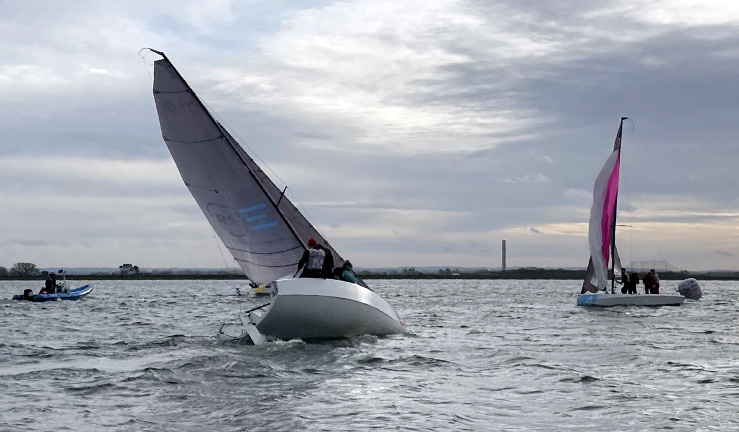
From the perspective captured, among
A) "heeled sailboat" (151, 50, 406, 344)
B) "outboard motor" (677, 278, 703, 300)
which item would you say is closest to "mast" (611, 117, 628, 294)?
"outboard motor" (677, 278, 703, 300)

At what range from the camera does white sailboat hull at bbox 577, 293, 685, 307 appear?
1889 inches

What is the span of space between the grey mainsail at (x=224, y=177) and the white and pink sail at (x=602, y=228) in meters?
28.3

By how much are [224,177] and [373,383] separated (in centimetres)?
1003

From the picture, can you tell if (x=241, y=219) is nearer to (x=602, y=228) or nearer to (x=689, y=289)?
(x=602, y=228)

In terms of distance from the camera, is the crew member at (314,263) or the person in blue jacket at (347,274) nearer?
the crew member at (314,263)

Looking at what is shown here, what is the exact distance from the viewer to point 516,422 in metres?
13.5

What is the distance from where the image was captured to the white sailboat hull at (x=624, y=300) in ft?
157

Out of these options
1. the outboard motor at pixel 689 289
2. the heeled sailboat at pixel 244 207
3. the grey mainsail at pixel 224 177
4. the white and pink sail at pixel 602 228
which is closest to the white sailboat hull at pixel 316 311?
the heeled sailboat at pixel 244 207

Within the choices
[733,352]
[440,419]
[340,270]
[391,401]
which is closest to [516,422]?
[440,419]

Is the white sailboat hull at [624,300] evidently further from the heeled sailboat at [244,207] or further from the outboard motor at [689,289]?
the heeled sailboat at [244,207]

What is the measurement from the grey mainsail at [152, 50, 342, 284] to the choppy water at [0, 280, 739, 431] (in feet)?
10.4

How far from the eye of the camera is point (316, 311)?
2112 cm

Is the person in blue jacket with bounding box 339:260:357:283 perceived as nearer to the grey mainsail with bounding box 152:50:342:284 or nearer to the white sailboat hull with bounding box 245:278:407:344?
the white sailboat hull with bounding box 245:278:407:344

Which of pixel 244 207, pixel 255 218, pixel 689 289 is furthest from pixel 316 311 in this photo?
pixel 689 289
